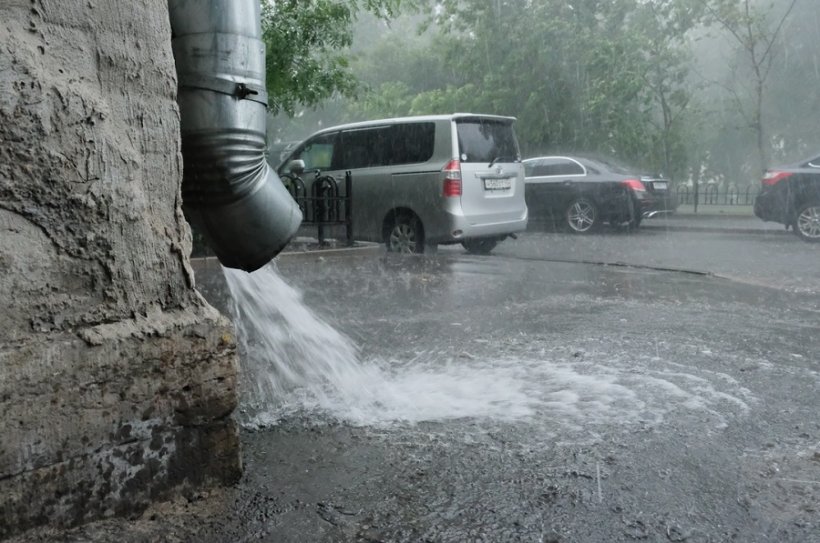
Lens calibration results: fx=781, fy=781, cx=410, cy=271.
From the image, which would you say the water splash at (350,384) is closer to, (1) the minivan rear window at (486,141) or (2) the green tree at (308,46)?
(1) the minivan rear window at (486,141)

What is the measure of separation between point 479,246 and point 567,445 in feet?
31.3

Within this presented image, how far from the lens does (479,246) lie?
12.6m

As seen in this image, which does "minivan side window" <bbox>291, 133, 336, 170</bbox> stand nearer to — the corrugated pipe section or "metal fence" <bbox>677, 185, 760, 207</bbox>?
the corrugated pipe section

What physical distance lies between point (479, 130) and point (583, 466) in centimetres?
913

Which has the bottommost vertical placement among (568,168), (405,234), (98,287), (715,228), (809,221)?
(715,228)

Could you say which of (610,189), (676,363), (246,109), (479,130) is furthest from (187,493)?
(610,189)

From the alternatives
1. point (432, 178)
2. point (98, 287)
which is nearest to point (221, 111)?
point (98, 287)

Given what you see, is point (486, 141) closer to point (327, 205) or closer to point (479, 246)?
point (479, 246)

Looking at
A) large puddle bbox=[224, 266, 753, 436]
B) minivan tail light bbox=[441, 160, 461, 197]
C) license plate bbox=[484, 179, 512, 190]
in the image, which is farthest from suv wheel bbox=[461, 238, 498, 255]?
large puddle bbox=[224, 266, 753, 436]

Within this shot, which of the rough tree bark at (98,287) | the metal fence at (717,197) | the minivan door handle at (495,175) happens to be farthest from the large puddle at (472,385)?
the metal fence at (717,197)

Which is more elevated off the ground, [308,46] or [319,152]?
[308,46]

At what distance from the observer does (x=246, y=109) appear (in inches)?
114

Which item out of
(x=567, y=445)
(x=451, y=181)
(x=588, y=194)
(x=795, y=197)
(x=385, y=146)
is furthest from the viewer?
(x=588, y=194)

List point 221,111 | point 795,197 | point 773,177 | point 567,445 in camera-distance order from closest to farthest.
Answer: point 221,111, point 567,445, point 795,197, point 773,177
